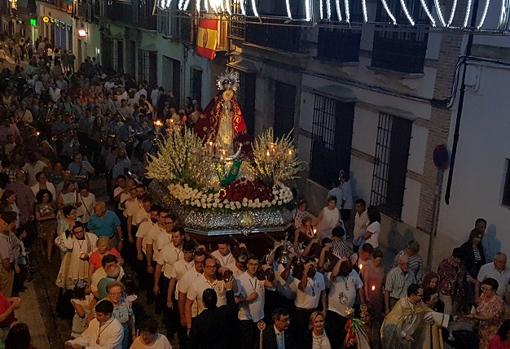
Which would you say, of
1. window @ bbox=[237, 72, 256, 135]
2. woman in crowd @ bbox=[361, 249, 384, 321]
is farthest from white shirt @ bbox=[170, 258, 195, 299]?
window @ bbox=[237, 72, 256, 135]

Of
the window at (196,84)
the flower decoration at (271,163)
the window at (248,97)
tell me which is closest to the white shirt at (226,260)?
the flower decoration at (271,163)

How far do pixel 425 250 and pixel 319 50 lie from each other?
17.5 feet

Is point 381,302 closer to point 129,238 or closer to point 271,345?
point 271,345

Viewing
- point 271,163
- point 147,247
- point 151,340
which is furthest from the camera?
point 271,163

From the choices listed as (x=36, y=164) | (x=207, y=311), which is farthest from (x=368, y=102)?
(x=207, y=311)

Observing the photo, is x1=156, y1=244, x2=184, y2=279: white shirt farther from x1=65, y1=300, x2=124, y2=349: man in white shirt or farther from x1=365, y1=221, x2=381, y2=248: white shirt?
x1=365, y1=221, x2=381, y2=248: white shirt

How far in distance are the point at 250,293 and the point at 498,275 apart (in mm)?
3156

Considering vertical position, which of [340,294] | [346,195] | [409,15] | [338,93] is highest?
[409,15]

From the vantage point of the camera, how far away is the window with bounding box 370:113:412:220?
12609 mm

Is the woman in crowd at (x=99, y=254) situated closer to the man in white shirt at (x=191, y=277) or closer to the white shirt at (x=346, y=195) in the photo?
the man in white shirt at (x=191, y=277)

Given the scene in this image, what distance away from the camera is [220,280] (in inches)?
303

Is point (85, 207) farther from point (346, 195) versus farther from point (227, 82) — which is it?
point (346, 195)

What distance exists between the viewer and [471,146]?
35.9 feet

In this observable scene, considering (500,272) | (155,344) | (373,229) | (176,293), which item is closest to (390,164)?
(373,229)
